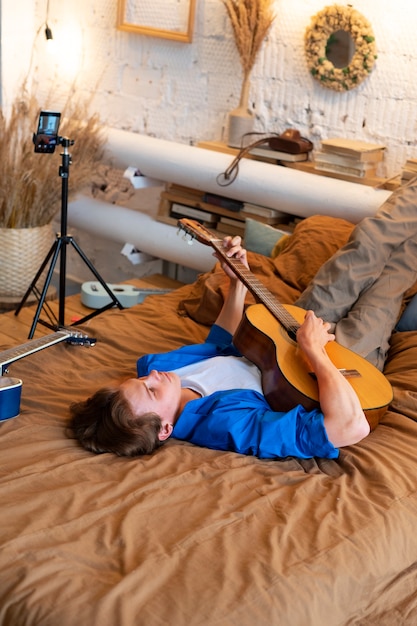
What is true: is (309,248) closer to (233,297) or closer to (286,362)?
(233,297)

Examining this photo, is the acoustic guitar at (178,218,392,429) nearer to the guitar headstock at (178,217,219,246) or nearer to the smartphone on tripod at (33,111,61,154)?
the guitar headstock at (178,217,219,246)

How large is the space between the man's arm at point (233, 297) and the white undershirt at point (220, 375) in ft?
0.82

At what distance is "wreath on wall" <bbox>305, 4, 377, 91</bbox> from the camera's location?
3.54 meters

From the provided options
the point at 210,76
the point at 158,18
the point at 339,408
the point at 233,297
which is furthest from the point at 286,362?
the point at 158,18

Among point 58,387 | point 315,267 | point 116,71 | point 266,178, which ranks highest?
point 116,71

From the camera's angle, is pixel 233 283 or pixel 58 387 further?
pixel 233 283

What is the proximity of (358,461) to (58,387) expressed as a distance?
0.97m

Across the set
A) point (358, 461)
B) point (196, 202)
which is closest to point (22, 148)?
point (196, 202)

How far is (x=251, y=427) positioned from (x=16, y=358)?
776mm

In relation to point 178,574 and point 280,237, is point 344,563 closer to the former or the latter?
point 178,574

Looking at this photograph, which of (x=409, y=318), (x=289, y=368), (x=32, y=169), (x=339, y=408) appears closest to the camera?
(x=339, y=408)

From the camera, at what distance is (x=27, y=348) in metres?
2.58

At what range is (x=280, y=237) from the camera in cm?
352

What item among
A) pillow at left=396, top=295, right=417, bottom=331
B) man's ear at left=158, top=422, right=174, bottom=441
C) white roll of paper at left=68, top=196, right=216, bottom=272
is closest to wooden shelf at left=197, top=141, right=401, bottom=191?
white roll of paper at left=68, top=196, right=216, bottom=272
